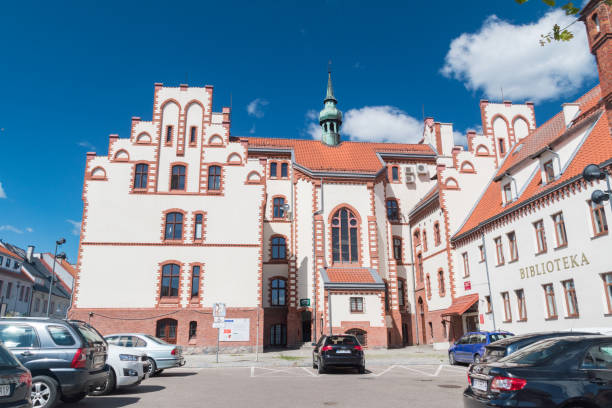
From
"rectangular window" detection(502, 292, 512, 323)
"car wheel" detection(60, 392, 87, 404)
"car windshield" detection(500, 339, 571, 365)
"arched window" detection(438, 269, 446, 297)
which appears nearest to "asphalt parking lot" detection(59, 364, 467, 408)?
"car wheel" detection(60, 392, 87, 404)

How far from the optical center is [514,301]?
2577cm

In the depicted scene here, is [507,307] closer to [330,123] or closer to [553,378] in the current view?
[553,378]

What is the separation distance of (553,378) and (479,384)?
1067 millimetres

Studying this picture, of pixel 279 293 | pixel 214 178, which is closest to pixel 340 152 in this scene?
pixel 214 178

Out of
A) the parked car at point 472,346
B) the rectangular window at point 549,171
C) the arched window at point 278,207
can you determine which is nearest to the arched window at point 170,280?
the arched window at point 278,207

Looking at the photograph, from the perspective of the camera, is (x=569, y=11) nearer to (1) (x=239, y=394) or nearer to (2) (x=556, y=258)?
(1) (x=239, y=394)

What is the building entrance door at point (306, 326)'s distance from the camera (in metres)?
35.5

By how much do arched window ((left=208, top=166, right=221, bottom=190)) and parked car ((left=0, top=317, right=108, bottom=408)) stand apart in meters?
23.2

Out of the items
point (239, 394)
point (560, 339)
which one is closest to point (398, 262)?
point (239, 394)

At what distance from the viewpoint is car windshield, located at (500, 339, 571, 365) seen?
7.00m

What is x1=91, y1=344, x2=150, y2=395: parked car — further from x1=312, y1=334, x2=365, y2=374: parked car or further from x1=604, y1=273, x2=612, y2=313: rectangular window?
x1=604, y1=273, x2=612, y2=313: rectangular window

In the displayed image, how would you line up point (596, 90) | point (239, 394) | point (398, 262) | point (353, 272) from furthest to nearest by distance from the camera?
point (398, 262) < point (353, 272) < point (596, 90) < point (239, 394)

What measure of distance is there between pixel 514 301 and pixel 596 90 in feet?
43.8

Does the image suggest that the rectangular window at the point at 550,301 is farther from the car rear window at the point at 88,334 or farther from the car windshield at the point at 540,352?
the car rear window at the point at 88,334
